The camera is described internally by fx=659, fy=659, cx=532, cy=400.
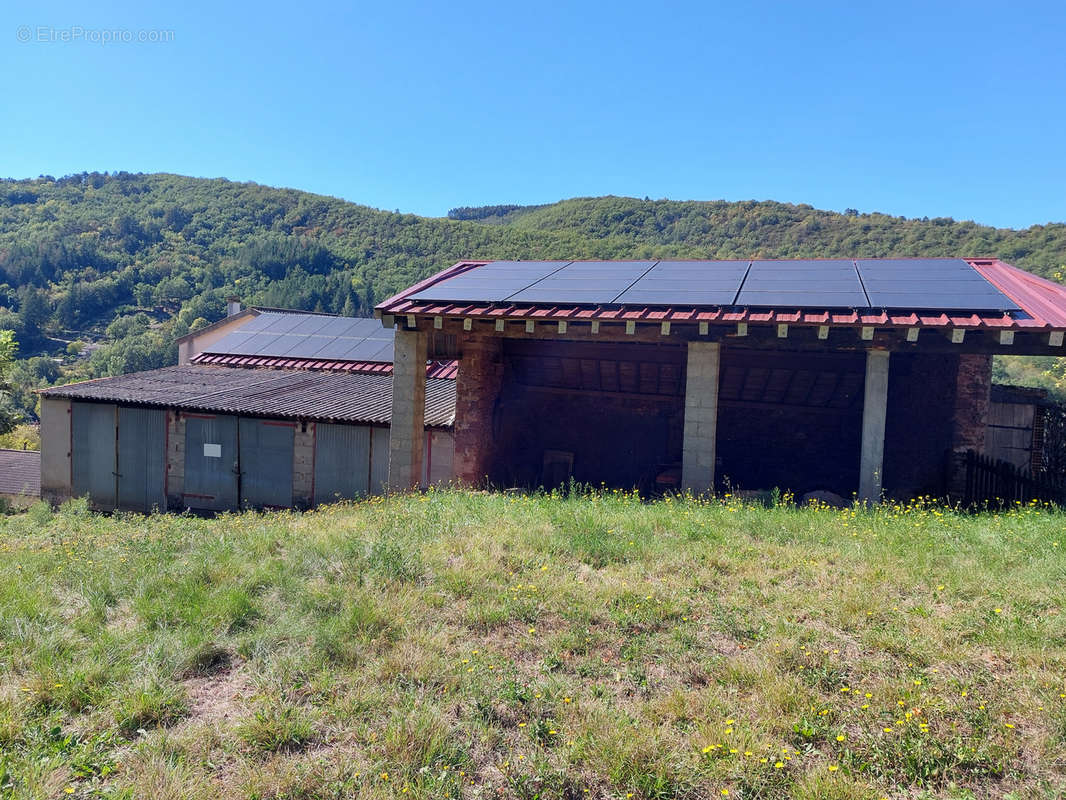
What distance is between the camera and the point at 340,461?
16547mm

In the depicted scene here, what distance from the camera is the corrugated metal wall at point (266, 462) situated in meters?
17.0

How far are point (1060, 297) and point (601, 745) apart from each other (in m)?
10.3

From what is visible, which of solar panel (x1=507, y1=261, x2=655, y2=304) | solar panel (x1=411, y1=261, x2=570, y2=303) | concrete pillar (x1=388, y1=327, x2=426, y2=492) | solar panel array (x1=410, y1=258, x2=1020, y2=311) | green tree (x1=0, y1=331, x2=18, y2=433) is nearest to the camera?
solar panel array (x1=410, y1=258, x2=1020, y2=311)

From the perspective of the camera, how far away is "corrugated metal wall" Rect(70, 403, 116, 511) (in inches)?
715

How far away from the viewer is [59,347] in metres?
58.4

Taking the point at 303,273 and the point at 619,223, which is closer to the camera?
the point at 303,273

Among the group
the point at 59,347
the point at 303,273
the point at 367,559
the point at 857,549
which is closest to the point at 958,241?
the point at 857,549

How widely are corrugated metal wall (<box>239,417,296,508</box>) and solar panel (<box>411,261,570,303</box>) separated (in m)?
6.99

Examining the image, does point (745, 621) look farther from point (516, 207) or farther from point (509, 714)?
point (516, 207)

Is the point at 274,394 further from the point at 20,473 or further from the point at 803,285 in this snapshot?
the point at 803,285

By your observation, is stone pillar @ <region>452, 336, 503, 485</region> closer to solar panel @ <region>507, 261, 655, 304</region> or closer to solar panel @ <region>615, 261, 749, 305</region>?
solar panel @ <region>507, 261, 655, 304</region>

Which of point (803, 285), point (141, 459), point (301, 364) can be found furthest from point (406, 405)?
point (301, 364)

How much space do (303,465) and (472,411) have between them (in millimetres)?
5923

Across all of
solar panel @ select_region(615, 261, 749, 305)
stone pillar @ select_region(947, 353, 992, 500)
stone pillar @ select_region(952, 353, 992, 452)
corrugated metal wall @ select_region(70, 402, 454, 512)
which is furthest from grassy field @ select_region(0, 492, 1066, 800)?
corrugated metal wall @ select_region(70, 402, 454, 512)
